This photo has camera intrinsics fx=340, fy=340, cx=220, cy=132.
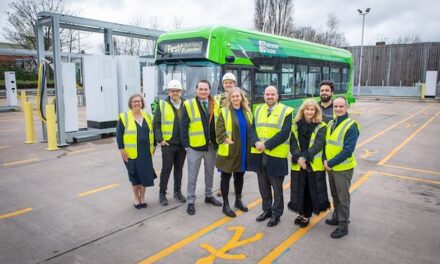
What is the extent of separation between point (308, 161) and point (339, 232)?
3.33 feet

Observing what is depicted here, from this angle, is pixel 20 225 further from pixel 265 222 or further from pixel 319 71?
pixel 319 71

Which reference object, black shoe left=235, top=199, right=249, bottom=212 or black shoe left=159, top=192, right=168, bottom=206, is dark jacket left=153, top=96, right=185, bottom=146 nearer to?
black shoe left=159, top=192, right=168, bottom=206

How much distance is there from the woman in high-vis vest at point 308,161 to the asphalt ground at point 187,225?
0.43m

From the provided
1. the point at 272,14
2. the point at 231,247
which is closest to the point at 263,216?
the point at 231,247

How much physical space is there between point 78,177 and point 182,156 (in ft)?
9.13

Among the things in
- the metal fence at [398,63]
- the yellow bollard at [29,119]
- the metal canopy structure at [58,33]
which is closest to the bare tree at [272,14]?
the metal fence at [398,63]

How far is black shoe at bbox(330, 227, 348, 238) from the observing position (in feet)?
14.1

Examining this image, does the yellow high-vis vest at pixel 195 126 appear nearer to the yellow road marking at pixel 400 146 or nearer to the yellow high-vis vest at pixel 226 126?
the yellow high-vis vest at pixel 226 126

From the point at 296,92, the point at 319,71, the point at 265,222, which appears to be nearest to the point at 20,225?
the point at 265,222

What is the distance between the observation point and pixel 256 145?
14.5 feet

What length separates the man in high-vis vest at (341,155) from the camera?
4.06 meters

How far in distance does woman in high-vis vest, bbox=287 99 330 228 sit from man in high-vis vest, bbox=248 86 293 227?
5.5 inches

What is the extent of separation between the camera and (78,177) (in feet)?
23.0

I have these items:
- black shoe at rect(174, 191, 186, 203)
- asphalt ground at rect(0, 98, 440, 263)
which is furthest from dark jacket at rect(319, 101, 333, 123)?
black shoe at rect(174, 191, 186, 203)
